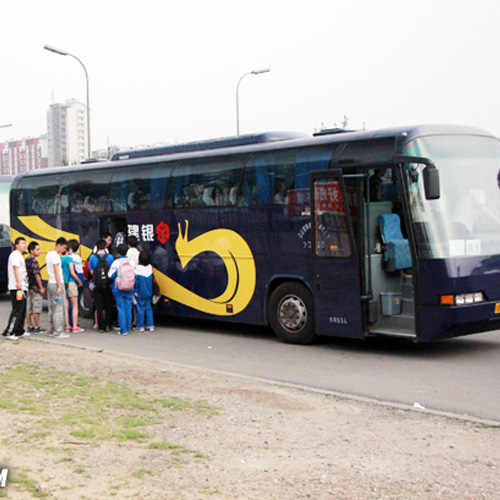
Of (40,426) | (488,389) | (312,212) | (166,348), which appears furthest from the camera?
(166,348)

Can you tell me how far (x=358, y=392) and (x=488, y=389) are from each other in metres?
1.50

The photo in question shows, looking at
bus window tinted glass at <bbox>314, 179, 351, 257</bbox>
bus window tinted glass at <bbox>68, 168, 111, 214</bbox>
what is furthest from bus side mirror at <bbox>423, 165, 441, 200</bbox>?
bus window tinted glass at <bbox>68, 168, 111, 214</bbox>

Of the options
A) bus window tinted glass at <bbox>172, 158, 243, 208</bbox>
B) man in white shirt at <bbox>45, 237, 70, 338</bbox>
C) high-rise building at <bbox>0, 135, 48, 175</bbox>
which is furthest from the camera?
high-rise building at <bbox>0, 135, 48, 175</bbox>

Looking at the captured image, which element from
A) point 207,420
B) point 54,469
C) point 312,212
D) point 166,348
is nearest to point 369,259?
point 312,212

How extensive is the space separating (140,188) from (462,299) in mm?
7320

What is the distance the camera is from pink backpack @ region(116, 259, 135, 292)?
13.9 m

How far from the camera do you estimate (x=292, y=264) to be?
12406mm

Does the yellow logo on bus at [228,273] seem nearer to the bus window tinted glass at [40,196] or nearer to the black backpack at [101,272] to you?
the black backpack at [101,272]

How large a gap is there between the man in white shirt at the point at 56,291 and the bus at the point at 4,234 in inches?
325

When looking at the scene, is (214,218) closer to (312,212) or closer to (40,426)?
(312,212)

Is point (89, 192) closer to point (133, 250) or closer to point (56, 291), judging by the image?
point (133, 250)

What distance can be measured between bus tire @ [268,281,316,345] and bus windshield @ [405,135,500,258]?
7.95 feet

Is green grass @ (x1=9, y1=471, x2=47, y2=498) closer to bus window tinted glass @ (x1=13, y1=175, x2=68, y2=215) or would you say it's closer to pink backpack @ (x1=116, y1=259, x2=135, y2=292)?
pink backpack @ (x1=116, y1=259, x2=135, y2=292)

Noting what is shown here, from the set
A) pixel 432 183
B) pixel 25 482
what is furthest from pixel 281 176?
pixel 25 482
